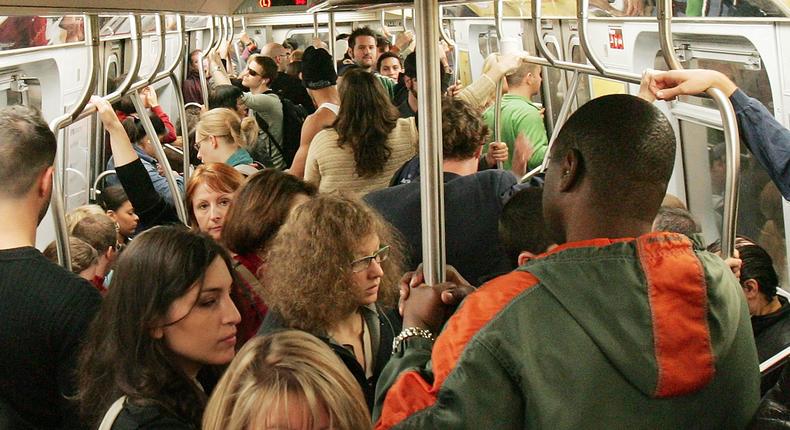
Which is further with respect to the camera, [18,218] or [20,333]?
[18,218]

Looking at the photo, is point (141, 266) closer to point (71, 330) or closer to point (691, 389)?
point (71, 330)

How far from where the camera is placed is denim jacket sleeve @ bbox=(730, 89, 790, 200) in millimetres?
2502

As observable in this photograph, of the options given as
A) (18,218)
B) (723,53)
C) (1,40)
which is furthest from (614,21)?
(18,218)

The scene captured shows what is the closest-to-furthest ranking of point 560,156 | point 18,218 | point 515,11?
point 560,156
point 18,218
point 515,11

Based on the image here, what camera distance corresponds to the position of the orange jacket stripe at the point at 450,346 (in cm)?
147

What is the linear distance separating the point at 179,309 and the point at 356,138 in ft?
7.52

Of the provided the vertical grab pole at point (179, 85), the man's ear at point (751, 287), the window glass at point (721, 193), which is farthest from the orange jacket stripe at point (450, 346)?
the vertical grab pole at point (179, 85)

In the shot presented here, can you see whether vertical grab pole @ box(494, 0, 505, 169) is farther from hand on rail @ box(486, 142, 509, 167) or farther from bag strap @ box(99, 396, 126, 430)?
bag strap @ box(99, 396, 126, 430)

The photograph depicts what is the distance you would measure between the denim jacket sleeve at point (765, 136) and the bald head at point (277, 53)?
8.11 m

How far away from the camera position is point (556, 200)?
1613 millimetres

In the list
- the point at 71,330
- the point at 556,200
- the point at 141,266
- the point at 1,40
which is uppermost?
the point at 1,40

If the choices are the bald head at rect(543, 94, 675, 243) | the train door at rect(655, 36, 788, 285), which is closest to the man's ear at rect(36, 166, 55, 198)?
the bald head at rect(543, 94, 675, 243)

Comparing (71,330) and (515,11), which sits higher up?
(515,11)

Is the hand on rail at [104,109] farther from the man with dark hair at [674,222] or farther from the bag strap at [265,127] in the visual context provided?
the bag strap at [265,127]
